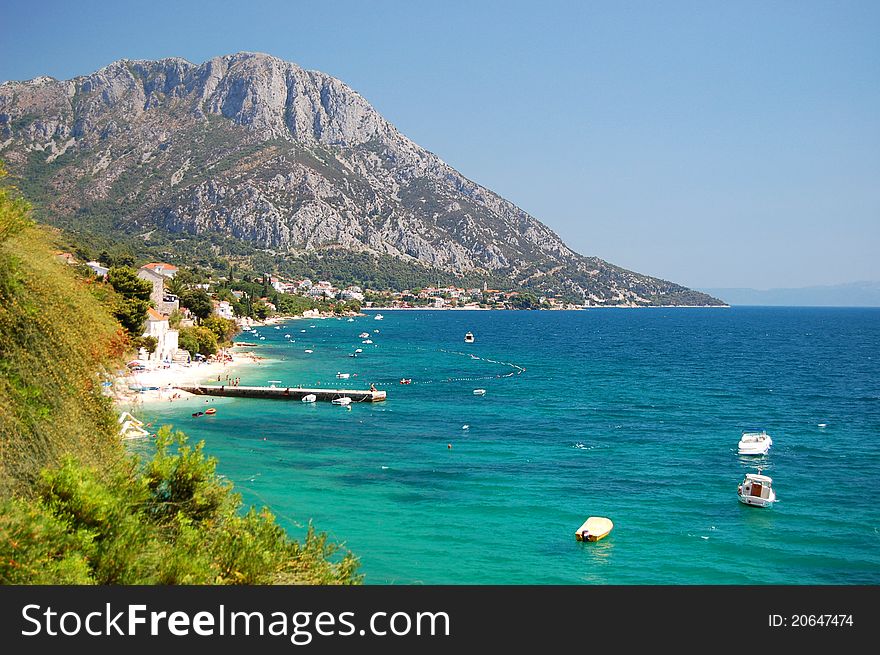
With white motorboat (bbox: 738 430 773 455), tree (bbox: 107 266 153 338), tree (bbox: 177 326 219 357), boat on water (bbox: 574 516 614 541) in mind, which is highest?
tree (bbox: 107 266 153 338)

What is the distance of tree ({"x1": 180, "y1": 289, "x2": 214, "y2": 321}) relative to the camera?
266 ft

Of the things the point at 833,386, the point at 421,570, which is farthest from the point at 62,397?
the point at 833,386

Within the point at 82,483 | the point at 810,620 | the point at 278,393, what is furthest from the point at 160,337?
the point at 810,620

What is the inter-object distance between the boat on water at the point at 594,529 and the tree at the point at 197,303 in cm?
6811

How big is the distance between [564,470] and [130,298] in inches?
1220

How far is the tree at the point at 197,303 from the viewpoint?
81.1 meters

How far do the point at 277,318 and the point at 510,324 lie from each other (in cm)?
5523

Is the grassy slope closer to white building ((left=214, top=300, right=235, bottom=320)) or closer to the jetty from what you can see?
the jetty

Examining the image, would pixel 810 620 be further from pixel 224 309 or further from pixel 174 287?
pixel 224 309

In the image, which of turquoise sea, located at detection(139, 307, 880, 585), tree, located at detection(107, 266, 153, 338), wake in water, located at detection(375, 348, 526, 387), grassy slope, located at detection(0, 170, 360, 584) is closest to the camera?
grassy slope, located at detection(0, 170, 360, 584)

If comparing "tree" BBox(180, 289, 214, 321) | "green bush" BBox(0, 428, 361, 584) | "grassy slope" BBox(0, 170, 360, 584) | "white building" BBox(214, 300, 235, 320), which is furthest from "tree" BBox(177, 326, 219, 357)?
"green bush" BBox(0, 428, 361, 584)

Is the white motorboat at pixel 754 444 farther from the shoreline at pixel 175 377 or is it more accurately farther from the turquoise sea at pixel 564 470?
the shoreline at pixel 175 377

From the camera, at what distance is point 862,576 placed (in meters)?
19.8

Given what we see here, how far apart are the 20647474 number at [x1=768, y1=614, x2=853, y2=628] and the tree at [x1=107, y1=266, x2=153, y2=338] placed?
40.8 meters
